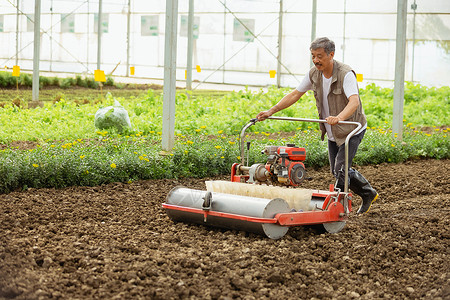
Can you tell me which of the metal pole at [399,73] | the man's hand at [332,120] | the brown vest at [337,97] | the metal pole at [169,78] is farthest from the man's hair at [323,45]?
the metal pole at [399,73]

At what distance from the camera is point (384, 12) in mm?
15758

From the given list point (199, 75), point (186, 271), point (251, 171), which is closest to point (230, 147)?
point (251, 171)

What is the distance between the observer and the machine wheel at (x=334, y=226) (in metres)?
5.02

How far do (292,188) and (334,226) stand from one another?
41cm

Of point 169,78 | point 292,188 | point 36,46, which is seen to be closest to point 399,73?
point 169,78

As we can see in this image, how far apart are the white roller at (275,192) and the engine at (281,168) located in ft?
0.39

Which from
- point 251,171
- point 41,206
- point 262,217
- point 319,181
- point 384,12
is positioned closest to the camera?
point 262,217

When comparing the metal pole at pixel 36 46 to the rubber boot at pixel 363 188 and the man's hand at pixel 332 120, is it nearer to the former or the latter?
the rubber boot at pixel 363 188

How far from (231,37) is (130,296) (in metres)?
12.9

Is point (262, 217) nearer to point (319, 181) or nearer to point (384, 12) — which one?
point (319, 181)

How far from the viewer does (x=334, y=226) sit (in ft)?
16.6

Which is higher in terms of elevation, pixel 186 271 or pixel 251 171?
pixel 251 171

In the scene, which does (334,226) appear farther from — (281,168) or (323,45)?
(323,45)

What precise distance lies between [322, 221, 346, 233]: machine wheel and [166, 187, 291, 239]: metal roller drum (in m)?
0.38
